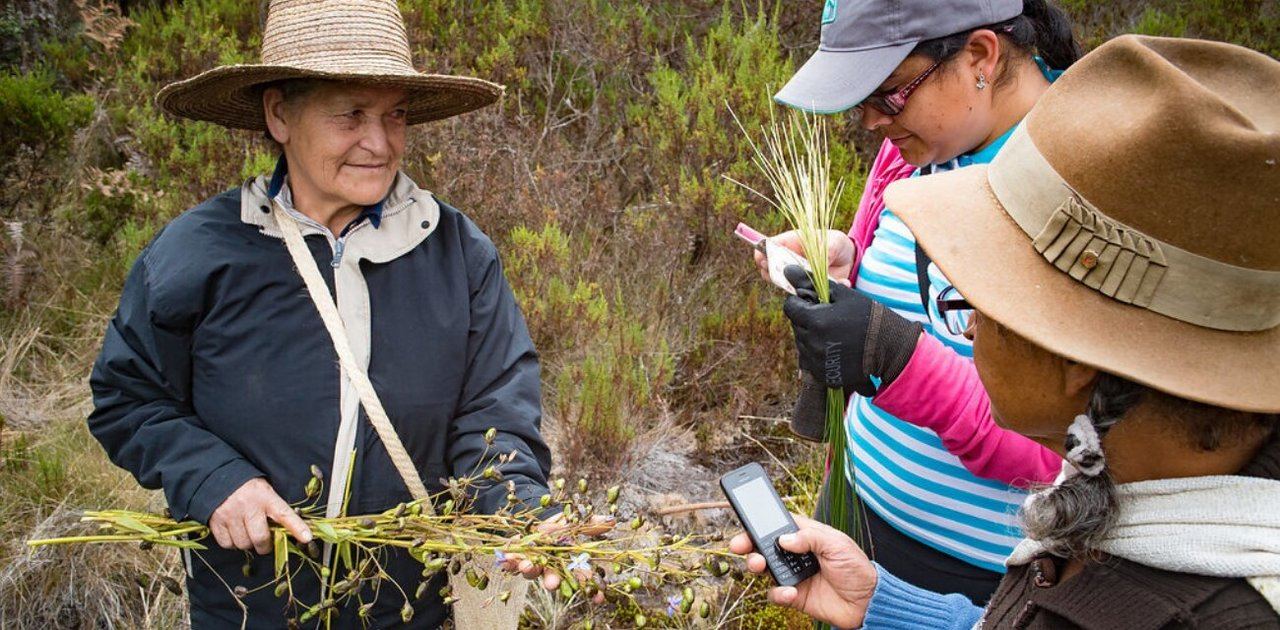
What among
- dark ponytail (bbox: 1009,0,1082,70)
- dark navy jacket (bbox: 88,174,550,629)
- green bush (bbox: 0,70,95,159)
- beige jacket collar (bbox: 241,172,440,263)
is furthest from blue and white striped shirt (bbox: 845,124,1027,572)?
green bush (bbox: 0,70,95,159)

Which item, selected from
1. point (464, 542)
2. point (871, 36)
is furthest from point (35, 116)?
point (871, 36)

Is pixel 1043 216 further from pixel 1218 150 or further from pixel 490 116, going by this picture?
pixel 490 116

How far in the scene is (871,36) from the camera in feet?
6.76

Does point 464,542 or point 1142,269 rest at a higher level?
point 1142,269

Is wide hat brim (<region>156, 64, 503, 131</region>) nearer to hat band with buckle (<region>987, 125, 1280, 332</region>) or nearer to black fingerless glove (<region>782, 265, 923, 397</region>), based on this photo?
black fingerless glove (<region>782, 265, 923, 397</region>)

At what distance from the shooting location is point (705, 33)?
704 centimetres

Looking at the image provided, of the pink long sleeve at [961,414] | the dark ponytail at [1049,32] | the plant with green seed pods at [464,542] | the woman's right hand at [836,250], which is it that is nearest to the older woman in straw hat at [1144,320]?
the pink long sleeve at [961,414]

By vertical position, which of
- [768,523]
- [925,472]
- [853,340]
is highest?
[853,340]

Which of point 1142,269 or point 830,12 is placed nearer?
point 1142,269

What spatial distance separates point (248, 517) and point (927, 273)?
4.74ft

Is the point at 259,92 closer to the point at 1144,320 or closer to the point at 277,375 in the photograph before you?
the point at 277,375

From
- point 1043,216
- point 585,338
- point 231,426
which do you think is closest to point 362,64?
point 231,426

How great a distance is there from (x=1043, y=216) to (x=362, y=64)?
155 cm

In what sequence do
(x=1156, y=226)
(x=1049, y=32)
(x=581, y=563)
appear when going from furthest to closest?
(x=1049, y=32) < (x=581, y=563) < (x=1156, y=226)
